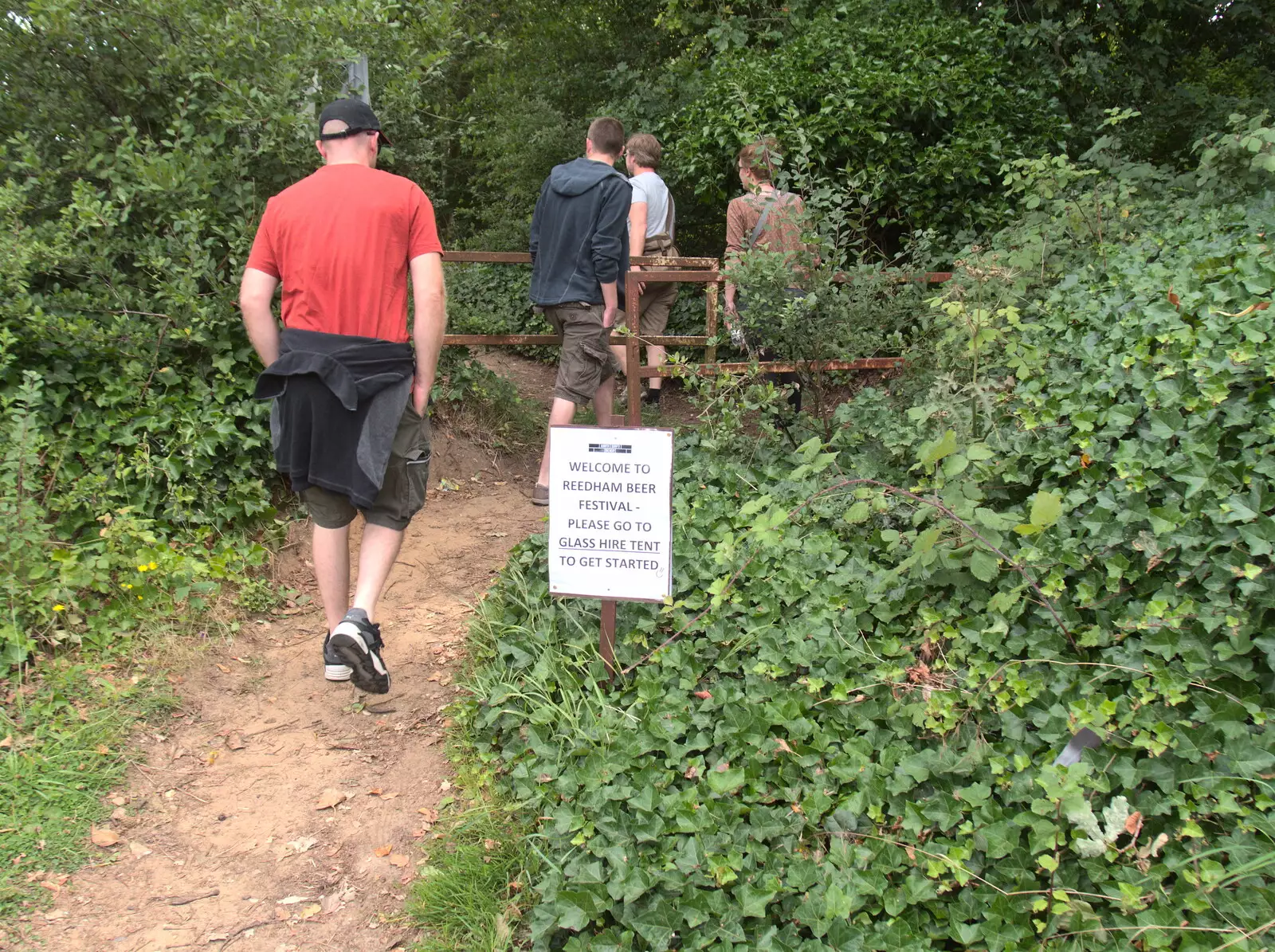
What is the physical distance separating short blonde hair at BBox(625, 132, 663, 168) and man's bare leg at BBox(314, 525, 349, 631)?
3.85 meters

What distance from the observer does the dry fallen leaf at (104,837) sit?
320 cm

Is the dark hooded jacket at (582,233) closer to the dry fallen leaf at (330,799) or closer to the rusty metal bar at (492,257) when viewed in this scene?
the rusty metal bar at (492,257)

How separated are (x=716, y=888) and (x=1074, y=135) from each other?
6752 mm

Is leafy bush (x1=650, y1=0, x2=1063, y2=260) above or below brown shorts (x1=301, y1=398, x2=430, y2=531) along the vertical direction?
above

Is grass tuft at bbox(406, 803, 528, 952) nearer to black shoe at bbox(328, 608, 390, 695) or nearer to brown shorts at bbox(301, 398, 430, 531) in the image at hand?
black shoe at bbox(328, 608, 390, 695)

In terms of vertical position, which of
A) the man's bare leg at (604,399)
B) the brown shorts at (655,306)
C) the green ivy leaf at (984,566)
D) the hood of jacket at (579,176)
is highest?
the hood of jacket at (579,176)

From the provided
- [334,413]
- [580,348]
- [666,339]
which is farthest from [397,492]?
[666,339]

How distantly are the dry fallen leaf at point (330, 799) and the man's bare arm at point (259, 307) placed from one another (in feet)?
5.19

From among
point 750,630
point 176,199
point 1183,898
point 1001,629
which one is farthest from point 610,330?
point 1183,898

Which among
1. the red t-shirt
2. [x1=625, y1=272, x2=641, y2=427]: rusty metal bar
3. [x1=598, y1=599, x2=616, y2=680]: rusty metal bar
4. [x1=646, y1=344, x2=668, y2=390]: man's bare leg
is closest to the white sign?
[x1=598, y1=599, x2=616, y2=680]: rusty metal bar

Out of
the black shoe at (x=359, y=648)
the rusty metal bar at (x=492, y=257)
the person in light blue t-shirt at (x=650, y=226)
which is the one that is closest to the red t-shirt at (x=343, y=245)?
the black shoe at (x=359, y=648)

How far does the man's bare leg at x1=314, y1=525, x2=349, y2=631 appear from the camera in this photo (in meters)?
3.77

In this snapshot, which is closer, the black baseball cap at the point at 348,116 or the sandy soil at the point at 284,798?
the sandy soil at the point at 284,798

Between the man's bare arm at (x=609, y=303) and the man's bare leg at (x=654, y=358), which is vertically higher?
the man's bare arm at (x=609, y=303)
